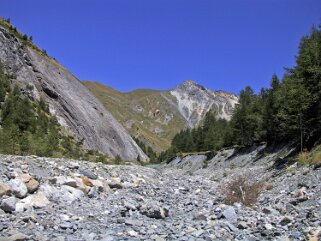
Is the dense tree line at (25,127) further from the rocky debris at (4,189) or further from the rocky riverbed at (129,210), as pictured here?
the rocky debris at (4,189)

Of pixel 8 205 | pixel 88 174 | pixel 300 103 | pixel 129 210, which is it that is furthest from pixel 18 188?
pixel 300 103

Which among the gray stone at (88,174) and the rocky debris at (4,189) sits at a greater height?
the gray stone at (88,174)

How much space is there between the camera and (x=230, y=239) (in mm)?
10977

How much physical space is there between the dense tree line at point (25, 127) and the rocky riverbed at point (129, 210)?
21.8 meters

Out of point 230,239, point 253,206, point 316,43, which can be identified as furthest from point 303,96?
point 230,239

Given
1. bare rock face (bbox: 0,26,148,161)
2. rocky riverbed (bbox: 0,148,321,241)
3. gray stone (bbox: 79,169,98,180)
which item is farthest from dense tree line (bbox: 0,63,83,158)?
rocky riverbed (bbox: 0,148,321,241)

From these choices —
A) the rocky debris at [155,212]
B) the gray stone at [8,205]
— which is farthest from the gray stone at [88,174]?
the gray stone at [8,205]

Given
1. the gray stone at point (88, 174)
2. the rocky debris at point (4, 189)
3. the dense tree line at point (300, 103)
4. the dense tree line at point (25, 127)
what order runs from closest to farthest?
1. the rocky debris at point (4, 189)
2. the gray stone at point (88, 174)
3. the dense tree line at point (300, 103)
4. the dense tree line at point (25, 127)

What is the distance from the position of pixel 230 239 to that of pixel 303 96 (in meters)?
27.3

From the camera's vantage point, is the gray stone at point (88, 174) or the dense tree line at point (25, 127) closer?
the gray stone at point (88, 174)

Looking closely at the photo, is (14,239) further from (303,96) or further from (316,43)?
(316,43)

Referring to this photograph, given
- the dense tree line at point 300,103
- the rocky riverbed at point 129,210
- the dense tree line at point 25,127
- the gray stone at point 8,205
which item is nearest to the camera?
the rocky riverbed at point 129,210

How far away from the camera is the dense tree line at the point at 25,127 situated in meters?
43.1

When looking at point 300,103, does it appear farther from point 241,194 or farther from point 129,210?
point 129,210
